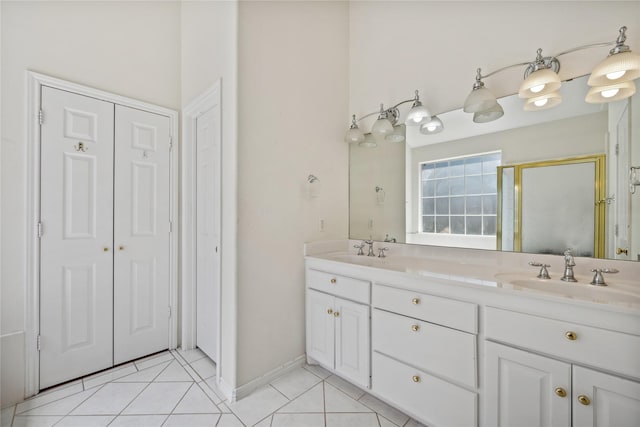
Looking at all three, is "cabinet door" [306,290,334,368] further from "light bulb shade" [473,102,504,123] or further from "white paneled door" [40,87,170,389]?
"light bulb shade" [473,102,504,123]

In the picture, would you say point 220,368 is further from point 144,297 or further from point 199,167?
point 199,167

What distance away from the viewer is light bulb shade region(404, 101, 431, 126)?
183 cm

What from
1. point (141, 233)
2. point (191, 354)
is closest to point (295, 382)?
point (191, 354)

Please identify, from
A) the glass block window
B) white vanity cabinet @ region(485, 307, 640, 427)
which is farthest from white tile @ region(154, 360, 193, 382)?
the glass block window

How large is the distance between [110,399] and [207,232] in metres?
1.19

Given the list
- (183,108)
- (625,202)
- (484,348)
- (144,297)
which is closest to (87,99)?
(183,108)

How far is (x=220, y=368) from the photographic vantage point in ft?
5.76

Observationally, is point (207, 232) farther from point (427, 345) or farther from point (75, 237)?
point (427, 345)

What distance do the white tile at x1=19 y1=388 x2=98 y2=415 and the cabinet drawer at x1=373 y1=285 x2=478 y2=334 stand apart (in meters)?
1.89

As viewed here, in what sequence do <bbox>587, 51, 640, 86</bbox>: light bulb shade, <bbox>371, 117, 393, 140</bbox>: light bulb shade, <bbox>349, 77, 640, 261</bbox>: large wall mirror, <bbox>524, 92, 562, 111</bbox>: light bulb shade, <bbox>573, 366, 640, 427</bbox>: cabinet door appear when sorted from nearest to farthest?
<bbox>573, 366, 640, 427</bbox>: cabinet door < <bbox>587, 51, 640, 86</bbox>: light bulb shade < <bbox>349, 77, 640, 261</bbox>: large wall mirror < <bbox>524, 92, 562, 111</bbox>: light bulb shade < <bbox>371, 117, 393, 140</bbox>: light bulb shade

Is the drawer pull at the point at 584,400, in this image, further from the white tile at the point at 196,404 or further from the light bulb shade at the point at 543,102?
the white tile at the point at 196,404

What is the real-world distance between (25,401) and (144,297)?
2.61 ft

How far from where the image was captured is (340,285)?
175cm

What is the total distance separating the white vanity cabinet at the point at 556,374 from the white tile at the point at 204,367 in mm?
1738
